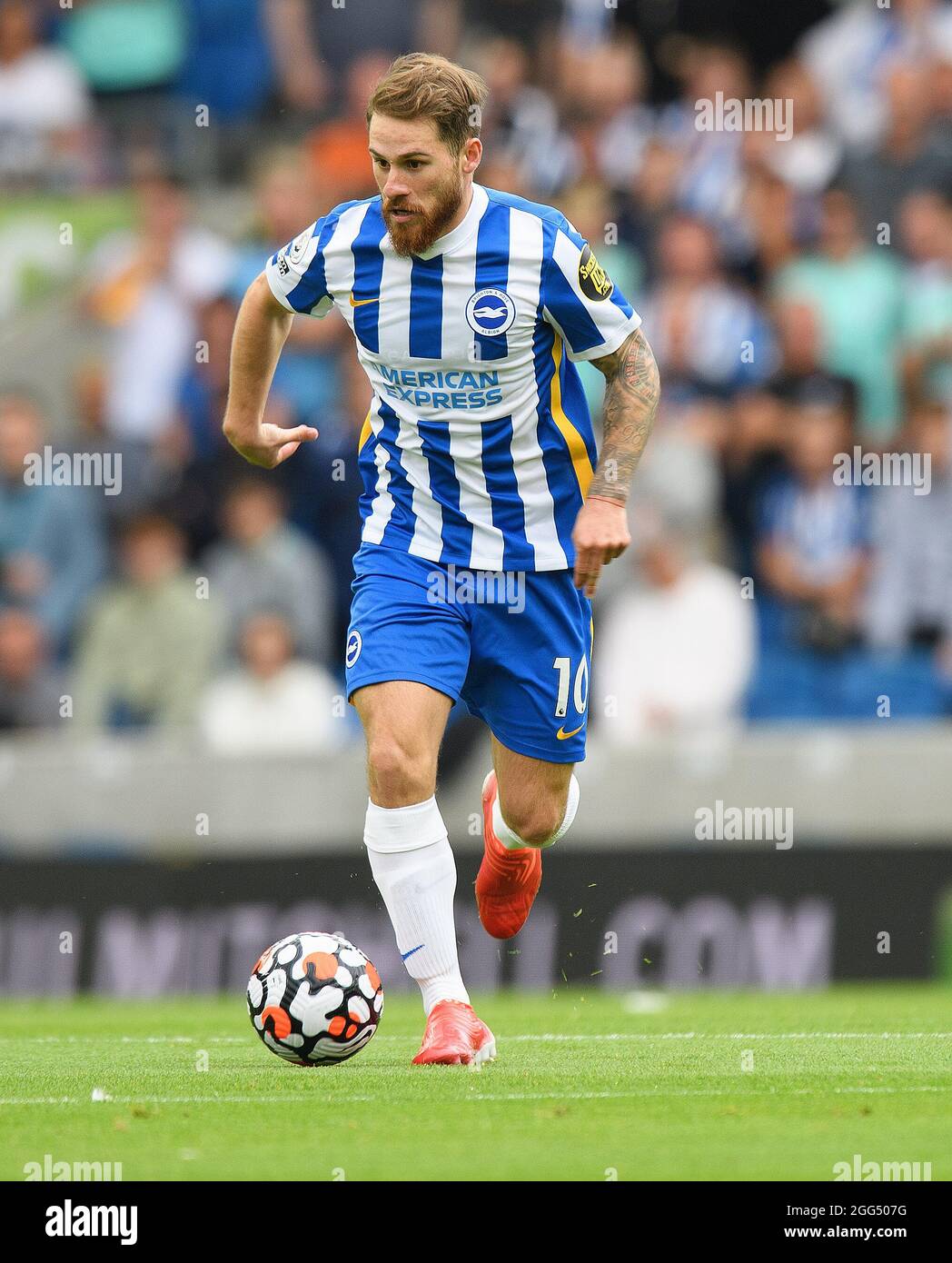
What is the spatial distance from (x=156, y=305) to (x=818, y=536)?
15.1 feet

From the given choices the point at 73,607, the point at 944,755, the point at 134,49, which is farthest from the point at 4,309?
the point at 944,755

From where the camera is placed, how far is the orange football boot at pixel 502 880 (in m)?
7.45

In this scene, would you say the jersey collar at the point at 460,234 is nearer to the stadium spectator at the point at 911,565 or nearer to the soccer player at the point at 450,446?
the soccer player at the point at 450,446

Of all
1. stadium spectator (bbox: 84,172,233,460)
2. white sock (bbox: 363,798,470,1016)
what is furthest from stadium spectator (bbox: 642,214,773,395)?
white sock (bbox: 363,798,470,1016)

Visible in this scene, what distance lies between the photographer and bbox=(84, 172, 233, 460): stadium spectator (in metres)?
13.7

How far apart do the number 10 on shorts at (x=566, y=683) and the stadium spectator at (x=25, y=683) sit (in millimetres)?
6062

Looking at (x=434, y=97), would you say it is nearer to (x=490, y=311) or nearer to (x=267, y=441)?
(x=490, y=311)

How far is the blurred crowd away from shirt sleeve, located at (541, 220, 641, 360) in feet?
15.5

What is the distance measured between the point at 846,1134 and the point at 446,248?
2.83 metres

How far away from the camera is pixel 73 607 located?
12742mm

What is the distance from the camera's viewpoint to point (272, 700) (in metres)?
12.0

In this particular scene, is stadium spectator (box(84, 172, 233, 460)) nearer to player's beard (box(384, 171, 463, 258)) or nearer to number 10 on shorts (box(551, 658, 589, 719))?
number 10 on shorts (box(551, 658, 589, 719))

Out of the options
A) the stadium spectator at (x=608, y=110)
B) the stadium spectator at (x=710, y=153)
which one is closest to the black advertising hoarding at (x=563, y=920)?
the stadium spectator at (x=710, y=153)
